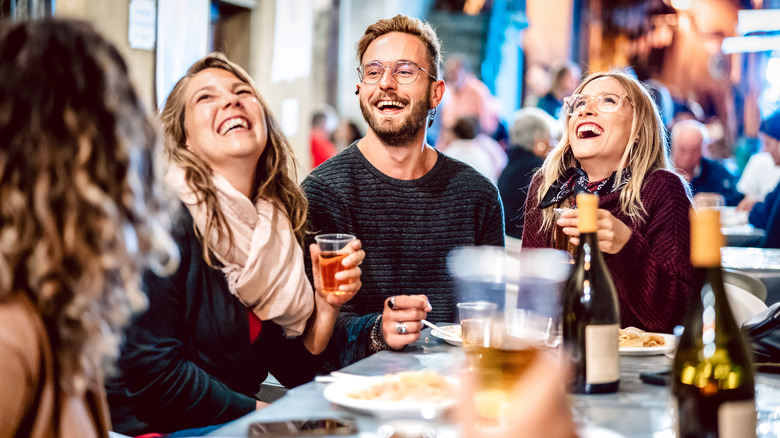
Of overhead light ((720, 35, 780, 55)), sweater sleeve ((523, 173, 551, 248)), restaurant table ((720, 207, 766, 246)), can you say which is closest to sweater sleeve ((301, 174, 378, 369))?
sweater sleeve ((523, 173, 551, 248))

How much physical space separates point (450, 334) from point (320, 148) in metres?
6.59

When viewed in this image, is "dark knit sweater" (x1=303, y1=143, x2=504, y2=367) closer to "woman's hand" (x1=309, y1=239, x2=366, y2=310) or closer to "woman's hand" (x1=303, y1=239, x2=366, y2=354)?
"woman's hand" (x1=303, y1=239, x2=366, y2=354)

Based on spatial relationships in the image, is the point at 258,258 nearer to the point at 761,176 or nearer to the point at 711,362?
the point at 711,362

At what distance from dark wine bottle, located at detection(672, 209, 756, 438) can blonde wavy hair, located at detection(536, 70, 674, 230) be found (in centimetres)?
121

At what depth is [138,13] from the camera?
5.07m

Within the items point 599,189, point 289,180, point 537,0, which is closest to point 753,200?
point 599,189

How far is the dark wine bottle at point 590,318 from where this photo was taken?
4.75 feet

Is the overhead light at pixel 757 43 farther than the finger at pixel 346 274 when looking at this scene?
Yes

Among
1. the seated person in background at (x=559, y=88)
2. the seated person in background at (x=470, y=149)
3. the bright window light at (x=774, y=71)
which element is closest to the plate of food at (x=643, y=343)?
the seated person in background at (x=470, y=149)

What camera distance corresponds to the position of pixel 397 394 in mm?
1317

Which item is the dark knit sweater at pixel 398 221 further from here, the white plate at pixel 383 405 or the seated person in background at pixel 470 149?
the seated person in background at pixel 470 149

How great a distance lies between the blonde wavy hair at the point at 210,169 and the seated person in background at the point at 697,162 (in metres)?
4.25

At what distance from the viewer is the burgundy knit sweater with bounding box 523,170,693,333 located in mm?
2238

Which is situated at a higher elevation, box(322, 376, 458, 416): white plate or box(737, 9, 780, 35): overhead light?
box(737, 9, 780, 35): overhead light
